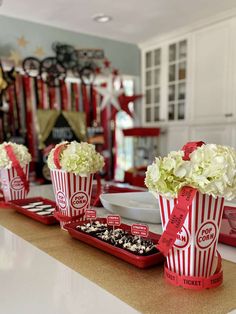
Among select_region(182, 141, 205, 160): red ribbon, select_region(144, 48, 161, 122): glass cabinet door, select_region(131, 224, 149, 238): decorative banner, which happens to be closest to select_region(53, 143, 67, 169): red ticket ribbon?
select_region(131, 224, 149, 238): decorative banner

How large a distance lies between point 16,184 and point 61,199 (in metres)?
0.49

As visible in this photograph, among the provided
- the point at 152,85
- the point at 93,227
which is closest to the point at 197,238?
the point at 93,227

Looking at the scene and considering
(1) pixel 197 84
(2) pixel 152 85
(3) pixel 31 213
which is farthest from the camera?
(2) pixel 152 85

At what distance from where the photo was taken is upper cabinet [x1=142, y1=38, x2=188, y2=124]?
3719 millimetres

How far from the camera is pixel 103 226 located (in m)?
0.98

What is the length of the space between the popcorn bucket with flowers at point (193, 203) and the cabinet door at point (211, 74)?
9.08 ft

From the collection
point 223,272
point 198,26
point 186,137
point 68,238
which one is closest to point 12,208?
point 68,238

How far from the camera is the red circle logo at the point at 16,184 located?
1.44 metres

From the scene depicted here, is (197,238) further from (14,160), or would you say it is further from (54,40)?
(54,40)

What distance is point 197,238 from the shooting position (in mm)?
646

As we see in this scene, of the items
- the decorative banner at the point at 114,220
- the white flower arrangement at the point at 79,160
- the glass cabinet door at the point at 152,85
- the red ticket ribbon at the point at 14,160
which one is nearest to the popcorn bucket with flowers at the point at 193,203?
the decorative banner at the point at 114,220

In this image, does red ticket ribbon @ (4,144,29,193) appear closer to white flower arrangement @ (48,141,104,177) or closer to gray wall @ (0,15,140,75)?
white flower arrangement @ (48,141,104,177)

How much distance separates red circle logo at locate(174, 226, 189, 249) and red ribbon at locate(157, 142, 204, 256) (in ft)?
0.06

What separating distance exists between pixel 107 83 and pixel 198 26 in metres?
1.23
